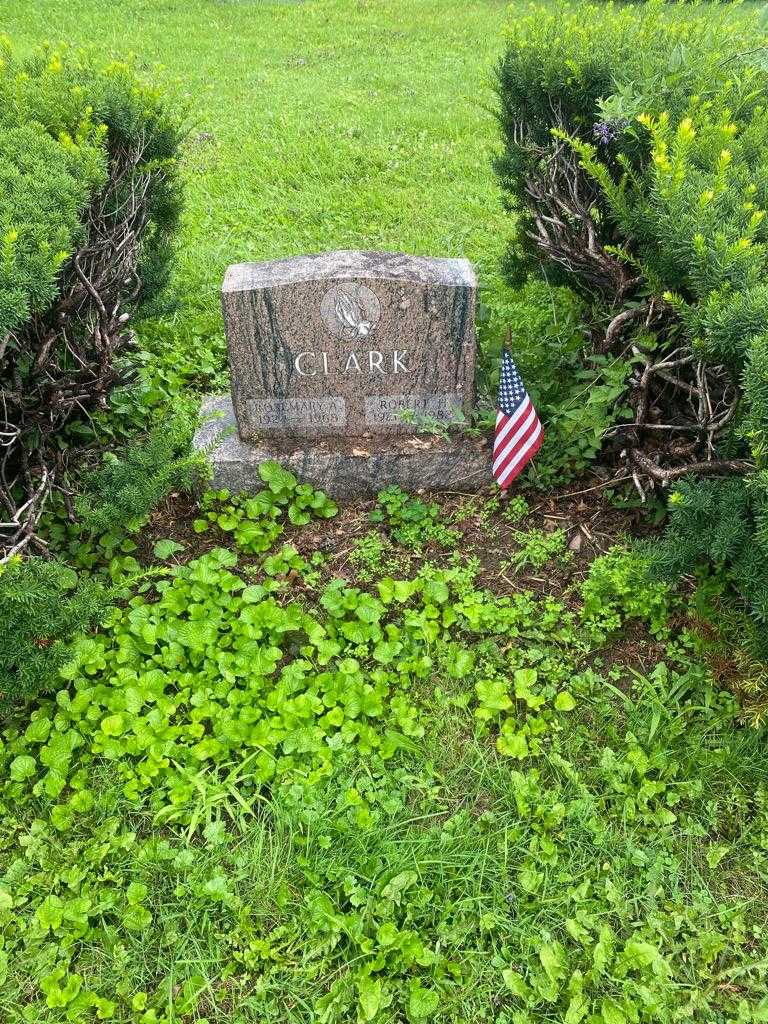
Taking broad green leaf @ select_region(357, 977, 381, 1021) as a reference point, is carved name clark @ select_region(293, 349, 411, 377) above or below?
above

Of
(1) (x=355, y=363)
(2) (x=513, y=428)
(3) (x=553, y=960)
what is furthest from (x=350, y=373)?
(3) (x=553, y=960)

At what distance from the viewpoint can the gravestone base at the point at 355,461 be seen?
3.94 meters

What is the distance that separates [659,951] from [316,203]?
19.9 ft

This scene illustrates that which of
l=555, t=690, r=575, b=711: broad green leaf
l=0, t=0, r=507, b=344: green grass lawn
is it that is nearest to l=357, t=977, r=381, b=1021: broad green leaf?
l=555, t=690, r=575, b=711: broad green leaf

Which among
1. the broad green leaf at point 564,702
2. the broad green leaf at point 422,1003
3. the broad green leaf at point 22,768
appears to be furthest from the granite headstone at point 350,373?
the broad green leaf at point 422,1003

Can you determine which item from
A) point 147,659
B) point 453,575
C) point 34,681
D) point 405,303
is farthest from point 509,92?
point 34,681

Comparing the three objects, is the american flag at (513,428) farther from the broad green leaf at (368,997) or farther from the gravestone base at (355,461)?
the broad green leaf at (368,997)

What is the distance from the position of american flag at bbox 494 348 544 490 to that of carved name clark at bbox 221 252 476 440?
Result: 0.85ft

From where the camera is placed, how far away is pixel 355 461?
12.9ft

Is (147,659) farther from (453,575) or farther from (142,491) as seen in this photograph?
(453,575)

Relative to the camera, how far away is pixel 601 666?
3275 millimetres

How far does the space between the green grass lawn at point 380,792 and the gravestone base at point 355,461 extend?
12 cm

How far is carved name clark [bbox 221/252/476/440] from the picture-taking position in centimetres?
356

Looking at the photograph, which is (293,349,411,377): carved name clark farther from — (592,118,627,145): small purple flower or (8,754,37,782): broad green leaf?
(8,754,37,782): broad green leaf
